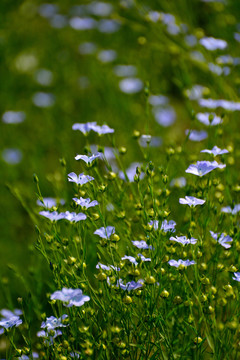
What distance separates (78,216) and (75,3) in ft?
17.5

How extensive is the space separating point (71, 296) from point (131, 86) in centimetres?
286

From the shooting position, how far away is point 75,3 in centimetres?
630

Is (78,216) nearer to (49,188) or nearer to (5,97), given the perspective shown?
(49,188)

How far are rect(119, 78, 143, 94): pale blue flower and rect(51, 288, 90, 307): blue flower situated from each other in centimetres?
275

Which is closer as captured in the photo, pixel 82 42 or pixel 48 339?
pixel 48 339

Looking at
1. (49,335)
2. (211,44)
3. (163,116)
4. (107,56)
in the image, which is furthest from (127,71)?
(49,335)

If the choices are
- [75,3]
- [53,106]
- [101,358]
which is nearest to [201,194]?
[101,358]

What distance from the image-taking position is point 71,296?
1441 mm

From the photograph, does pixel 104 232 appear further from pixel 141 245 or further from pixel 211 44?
pixel 211 44

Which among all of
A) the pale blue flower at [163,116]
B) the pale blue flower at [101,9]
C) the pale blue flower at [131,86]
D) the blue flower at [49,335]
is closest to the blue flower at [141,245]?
the blue flower at [49,335]

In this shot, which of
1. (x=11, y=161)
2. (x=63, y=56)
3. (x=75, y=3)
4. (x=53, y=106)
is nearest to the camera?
(x=11, y=161)

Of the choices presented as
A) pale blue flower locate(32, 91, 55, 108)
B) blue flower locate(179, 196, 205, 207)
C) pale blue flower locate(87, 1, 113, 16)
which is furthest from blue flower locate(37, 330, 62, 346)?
pale blue flower locate(87, 1, 113, 16)

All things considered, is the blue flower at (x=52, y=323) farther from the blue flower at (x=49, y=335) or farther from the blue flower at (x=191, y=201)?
the blue flower at (x=191, y=201)

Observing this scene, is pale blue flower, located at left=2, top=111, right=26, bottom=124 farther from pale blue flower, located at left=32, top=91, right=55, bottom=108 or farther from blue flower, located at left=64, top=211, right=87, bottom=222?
blue flower, located at left=64, top=211, right=87, bottom=222
